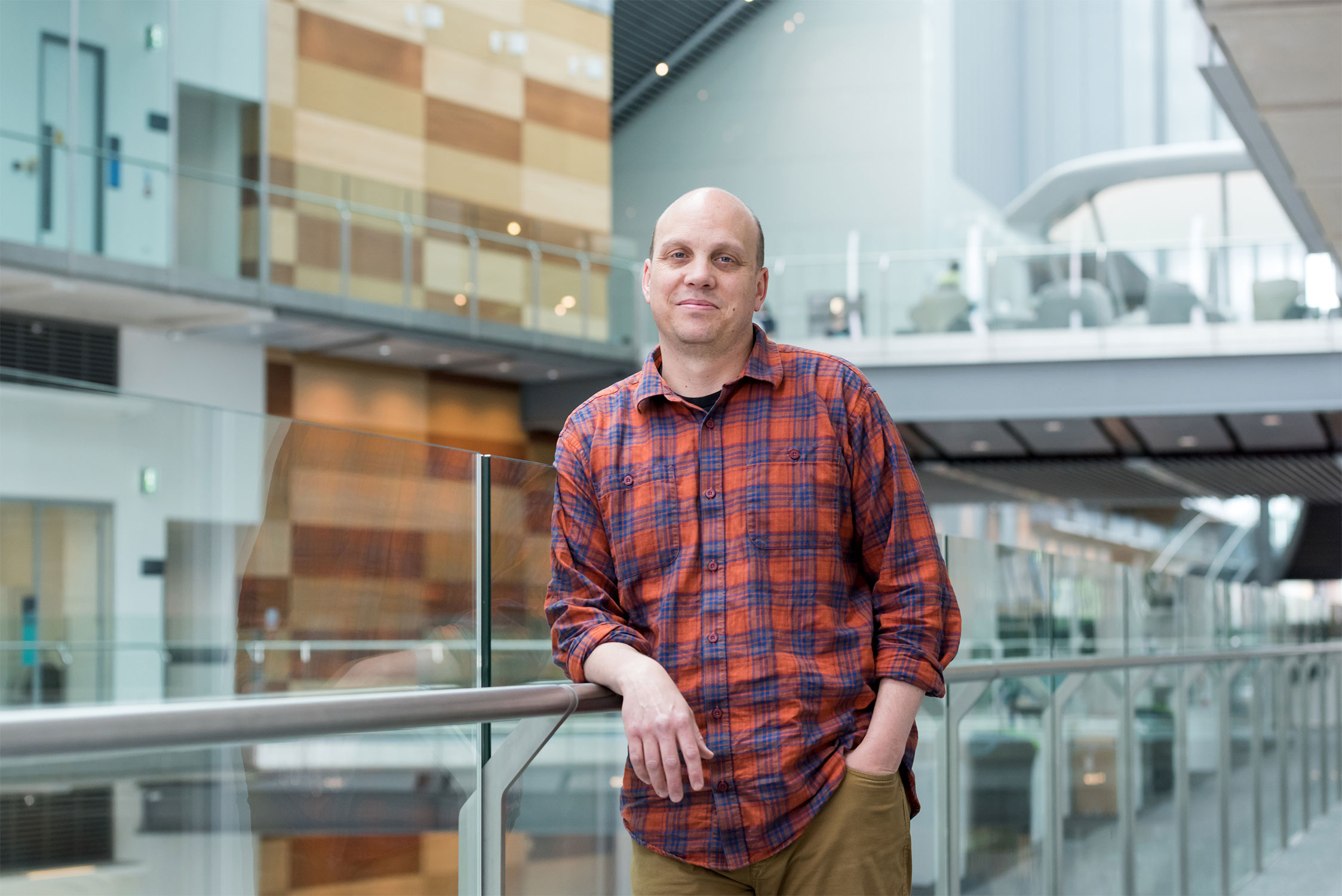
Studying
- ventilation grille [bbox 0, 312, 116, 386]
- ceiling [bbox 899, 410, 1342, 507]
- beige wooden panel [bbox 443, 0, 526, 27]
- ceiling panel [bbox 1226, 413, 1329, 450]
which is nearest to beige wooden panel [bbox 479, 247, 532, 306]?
ventilation grille [bbox 0, 312, 116, 386]

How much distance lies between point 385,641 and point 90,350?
40.4 feet

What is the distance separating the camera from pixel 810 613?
1.79 meters

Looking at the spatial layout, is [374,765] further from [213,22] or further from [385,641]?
[213,22]

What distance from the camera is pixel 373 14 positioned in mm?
16516

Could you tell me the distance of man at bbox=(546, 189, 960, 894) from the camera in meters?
1.75

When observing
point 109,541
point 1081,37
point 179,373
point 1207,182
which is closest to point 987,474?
point 1207,182

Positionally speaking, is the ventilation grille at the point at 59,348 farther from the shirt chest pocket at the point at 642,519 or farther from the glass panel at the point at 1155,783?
the shirt chest pocket at the point at 642,519

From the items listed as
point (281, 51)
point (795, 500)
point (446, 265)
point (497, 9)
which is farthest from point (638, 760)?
point (497, 9)

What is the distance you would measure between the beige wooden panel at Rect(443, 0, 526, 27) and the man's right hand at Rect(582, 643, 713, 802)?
55.5 feet

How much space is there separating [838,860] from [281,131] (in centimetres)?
1480

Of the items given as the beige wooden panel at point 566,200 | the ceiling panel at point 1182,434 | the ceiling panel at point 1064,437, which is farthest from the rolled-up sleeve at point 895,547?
the beige wooden panel at point 566,200

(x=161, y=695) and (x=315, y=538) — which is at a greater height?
(x=315, y=538)

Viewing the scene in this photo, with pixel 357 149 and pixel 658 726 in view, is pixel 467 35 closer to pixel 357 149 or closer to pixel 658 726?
pixel 357 149

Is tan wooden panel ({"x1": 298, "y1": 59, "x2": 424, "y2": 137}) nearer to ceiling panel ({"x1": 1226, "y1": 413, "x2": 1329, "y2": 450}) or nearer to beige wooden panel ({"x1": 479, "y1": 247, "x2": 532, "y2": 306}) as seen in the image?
beige wooden panel ({"x1": 479, "y1": 247, "x2": 532, "y2": 306})
